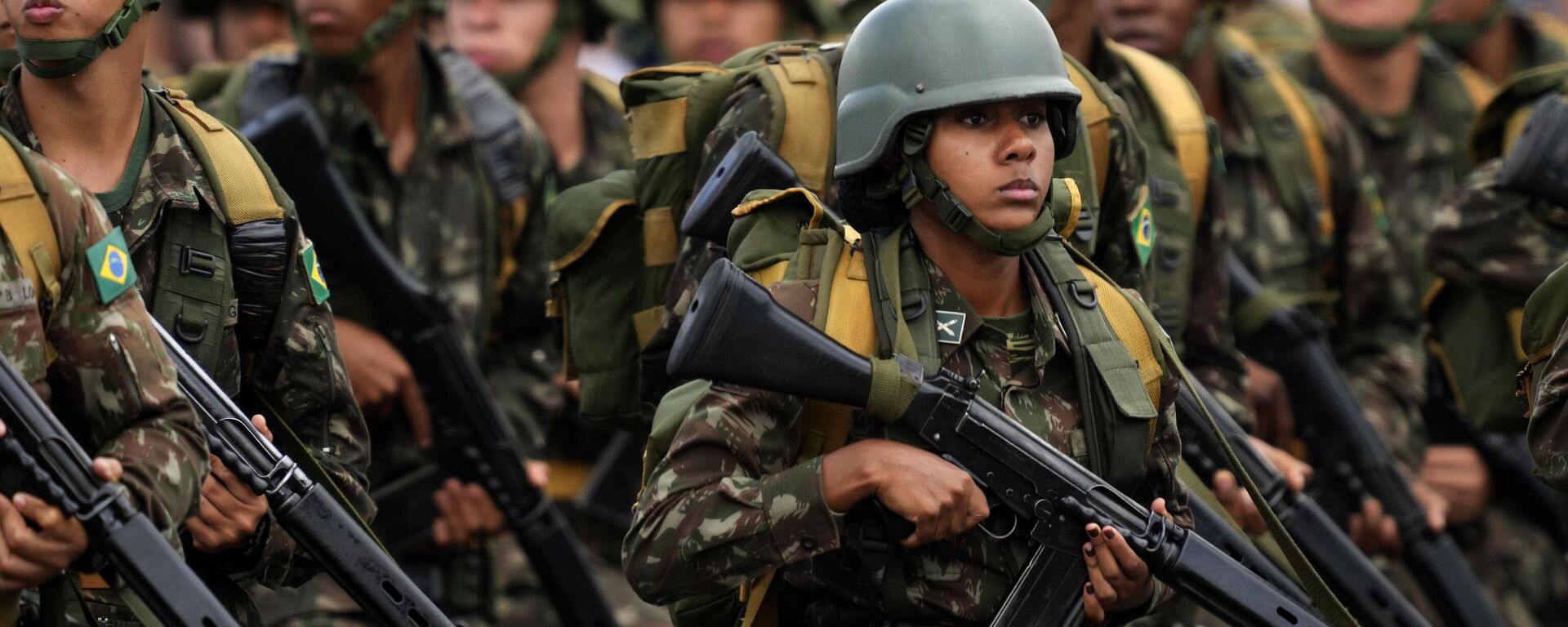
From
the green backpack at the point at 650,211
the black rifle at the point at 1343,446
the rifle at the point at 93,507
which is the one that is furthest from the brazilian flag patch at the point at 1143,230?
the rifle at the point at 93,507

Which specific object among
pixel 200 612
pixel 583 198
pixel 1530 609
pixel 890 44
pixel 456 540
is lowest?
pixel 1530 609

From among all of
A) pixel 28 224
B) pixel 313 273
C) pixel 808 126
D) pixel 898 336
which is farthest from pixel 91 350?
pixel 808 126

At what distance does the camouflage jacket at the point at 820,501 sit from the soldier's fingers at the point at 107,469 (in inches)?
38.9

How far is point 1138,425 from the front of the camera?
5523 mm

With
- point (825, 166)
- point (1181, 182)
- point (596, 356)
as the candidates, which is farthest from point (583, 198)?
point (1181, 182)

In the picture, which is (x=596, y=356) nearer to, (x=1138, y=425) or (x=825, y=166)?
(x=825, y=166)

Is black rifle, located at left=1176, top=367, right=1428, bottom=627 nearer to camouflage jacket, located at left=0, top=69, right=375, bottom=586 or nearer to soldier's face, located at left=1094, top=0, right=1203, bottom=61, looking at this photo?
camouflage jacket, located at left=0, top=69, right=375, bottom=586

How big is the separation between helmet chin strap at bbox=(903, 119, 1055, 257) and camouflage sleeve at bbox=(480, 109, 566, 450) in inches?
156

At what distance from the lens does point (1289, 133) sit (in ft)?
31.5

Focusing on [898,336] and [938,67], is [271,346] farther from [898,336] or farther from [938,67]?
[938,67]

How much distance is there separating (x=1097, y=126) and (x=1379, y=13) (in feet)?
13.1

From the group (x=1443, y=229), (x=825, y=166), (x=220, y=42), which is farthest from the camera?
(x=220, y=42)

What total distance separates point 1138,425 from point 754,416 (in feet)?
2.54

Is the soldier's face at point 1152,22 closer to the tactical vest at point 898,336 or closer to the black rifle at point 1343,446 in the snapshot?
the black rifle at point 1343,446
